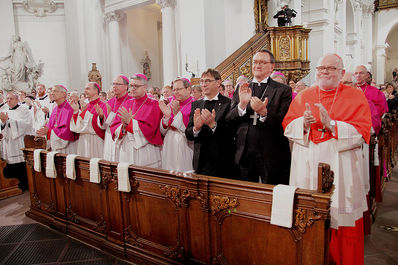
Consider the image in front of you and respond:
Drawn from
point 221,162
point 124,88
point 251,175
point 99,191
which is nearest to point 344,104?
point 251,175

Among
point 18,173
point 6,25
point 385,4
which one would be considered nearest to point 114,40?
point 6,25

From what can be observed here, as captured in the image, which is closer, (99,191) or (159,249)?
(159,249)

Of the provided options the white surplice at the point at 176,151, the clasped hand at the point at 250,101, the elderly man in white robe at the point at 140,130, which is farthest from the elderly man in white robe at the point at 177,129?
the clasped hand at the point at 250,101

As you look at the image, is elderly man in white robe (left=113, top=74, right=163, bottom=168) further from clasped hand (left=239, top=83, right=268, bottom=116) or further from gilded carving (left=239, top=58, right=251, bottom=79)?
gilded carving (left=239, top=58, right=251, bottom=79)

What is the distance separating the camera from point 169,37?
12.1 meters

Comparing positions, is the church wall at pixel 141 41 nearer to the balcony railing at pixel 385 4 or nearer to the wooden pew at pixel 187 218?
the wooden pew at pixel 187 218

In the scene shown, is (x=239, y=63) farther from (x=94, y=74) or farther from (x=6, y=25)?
(x=6, y=25)

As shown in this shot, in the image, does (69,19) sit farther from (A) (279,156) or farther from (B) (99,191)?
(A) (279,156)

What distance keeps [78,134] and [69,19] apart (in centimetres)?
1246

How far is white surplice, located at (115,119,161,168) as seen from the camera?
4374mm

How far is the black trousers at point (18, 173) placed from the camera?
6.73 m

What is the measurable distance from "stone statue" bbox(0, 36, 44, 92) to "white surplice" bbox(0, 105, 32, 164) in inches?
364

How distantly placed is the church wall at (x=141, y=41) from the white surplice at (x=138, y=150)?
472 inches

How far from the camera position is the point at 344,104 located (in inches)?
113
